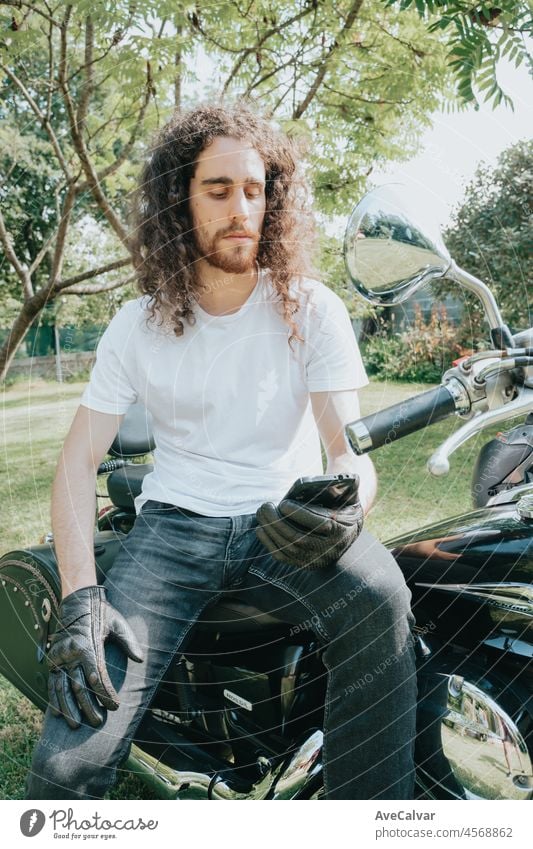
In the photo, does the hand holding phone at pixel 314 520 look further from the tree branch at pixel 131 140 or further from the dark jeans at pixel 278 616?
the tree branch at pixel 131 140

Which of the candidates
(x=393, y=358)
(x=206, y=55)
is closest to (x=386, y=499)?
(x=393, y=358)

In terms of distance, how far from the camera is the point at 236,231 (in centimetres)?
196

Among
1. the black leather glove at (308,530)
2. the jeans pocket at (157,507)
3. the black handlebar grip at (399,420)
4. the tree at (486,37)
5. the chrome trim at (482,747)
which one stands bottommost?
the chrome trim at (482,747)

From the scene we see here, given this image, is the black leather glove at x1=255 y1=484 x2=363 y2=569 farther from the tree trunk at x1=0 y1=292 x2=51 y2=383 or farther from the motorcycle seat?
the tree trunk at x1=0 y1=292 x2=51 y2=383

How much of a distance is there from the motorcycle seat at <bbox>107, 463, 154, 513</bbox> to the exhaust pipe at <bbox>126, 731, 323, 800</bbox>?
0.81 meters

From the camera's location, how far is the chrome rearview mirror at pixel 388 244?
1251 mm

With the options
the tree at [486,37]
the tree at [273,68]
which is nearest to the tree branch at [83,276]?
the tree at [273,68]

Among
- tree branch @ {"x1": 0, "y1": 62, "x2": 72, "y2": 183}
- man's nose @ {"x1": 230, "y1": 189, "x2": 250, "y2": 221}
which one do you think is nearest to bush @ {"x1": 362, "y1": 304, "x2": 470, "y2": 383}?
man's nose @ {"x1": 230, "y1": 189, "x2": 250, "y2": 221}

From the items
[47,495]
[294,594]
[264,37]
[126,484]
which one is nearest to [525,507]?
[294,594]

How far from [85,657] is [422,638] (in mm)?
722

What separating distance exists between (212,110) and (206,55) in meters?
1.44

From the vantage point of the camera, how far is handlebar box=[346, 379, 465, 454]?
1193 mm

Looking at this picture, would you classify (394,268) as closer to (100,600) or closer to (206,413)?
(206,413)

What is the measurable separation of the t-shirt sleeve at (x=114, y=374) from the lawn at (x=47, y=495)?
965 millimetres
